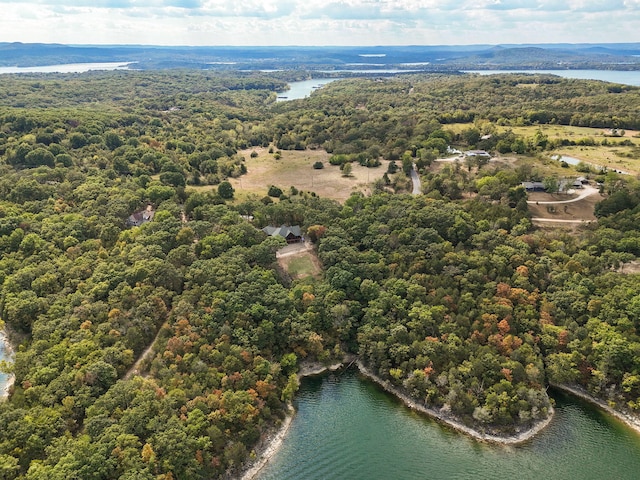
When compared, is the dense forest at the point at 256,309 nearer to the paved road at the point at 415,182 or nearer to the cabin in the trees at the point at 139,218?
the cabin in the trees at the point at 139,218

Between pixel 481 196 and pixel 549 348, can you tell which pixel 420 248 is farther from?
pixel 481 196

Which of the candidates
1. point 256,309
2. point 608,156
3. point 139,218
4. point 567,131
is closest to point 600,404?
point 256,309

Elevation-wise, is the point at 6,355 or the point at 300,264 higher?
the point at 300,264

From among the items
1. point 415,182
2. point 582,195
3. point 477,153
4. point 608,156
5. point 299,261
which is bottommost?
point 299,261

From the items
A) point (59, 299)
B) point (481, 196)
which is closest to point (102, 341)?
point (59, 299)

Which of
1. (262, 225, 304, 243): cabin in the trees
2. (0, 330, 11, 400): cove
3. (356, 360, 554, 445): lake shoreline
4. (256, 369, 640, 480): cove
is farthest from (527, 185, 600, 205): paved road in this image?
(0, 330, 11, 400): cove

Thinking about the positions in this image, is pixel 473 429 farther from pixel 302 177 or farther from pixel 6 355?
pixel 302 177

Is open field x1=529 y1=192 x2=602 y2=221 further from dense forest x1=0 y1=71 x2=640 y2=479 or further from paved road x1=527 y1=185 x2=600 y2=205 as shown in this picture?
dense forest x1=0 y1=71 x2=640 y2=479
